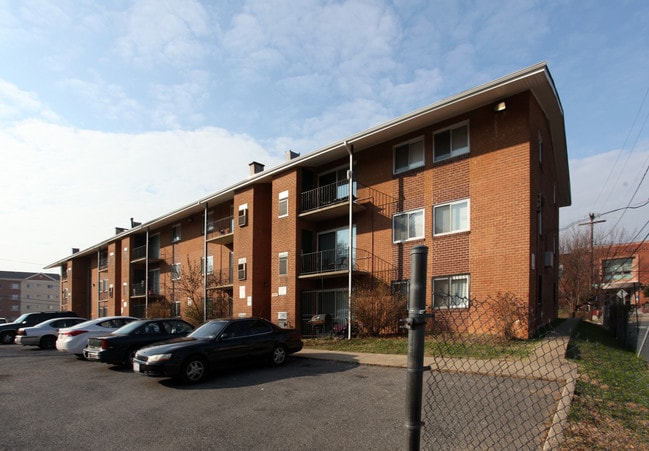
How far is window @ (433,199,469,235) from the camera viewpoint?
50.8ft

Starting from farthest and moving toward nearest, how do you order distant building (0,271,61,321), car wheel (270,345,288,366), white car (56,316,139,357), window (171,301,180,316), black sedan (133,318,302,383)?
1. distant building (0,271,61,321)
2. window (171,301,180,316)
3. white car (56,316,139,357)
4. car wheel (270,345,288,366)
5. black sedan (133,318,302,383)

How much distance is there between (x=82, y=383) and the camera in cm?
1009

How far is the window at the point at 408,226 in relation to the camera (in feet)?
55.1

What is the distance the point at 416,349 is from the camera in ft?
8.21

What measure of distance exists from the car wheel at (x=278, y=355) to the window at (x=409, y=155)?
9456mm

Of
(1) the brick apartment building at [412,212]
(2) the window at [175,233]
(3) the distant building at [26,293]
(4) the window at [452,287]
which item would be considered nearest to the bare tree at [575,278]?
(1) the brick apartment building at [412,212]

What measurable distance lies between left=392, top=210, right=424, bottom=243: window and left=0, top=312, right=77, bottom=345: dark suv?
17.7 m

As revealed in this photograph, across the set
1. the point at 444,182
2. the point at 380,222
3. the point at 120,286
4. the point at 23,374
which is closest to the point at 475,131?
the point at 444,182

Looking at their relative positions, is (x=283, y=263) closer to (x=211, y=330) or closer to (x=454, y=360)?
(x=211, y=330)

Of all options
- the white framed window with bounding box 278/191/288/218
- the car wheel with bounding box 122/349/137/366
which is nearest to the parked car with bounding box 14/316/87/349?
the car wheel with bounding box 122/349/137/366

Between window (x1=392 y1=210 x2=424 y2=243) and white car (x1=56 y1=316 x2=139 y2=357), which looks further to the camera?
window (x1=392 y1=210 x2=424 y2=243)

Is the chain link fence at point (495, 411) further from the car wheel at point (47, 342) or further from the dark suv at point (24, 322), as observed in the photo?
the dark suv at point (24, 322)

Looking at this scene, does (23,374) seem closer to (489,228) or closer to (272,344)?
(272,344)

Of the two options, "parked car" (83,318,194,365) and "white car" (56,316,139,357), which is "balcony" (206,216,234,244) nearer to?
"white car" (56,316,139,357)
